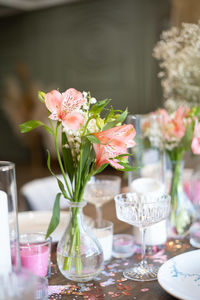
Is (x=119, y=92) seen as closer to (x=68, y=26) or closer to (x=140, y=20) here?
(x=140, y=20)

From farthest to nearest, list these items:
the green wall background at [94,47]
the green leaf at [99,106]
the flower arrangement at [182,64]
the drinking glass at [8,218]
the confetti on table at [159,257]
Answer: the green wall background at [94,47] < the flower arrangement at [182,64] < the confetti on table at [159,257] < the green leaf at [99,106] < the drinking glass at [8,218]

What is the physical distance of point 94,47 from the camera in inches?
260

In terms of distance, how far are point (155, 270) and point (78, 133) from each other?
43 cm

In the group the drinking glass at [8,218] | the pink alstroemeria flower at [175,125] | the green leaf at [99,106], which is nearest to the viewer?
the drinking glass at [8,218]

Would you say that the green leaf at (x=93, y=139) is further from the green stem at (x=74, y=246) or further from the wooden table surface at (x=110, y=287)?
the wooden table surface at (x=110, y=287)

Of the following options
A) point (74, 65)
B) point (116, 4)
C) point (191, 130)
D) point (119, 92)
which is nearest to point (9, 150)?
point (74, 65)

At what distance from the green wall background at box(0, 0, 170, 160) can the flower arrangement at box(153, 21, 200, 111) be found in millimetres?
4084

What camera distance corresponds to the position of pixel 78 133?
981 millimetres

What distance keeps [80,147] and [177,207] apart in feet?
1.78

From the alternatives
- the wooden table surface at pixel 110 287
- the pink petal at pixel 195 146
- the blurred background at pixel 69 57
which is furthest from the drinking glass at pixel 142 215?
the blurred background at pixel 69 57

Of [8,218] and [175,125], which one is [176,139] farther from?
[8,218]

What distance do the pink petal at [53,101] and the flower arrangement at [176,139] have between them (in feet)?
1.68

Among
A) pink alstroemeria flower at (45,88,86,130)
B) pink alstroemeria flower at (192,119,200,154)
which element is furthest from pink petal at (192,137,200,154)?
pink alstroemeria flower at (45,88,86,130)

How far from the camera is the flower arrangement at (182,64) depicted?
151 centimetres
